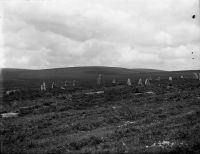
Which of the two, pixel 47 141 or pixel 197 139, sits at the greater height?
pixel 197 139

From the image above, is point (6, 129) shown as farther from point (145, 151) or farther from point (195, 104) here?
point (195, 104)

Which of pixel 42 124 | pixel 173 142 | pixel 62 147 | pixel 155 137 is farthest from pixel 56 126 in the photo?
pixel 173 142

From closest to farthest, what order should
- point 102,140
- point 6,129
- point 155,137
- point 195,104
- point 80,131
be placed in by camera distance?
1. point 155,137
2. point 102,140
3. point 80,131
4. point 6,129
5. point 195,104

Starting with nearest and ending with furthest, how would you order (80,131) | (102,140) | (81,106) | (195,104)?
1. (102,140)
2. (80,131)
3. (195,104)
4. (81,106)

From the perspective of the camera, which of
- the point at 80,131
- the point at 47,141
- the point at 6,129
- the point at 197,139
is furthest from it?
the point at 6,129

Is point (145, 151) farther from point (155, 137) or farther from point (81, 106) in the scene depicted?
point (81, 106)

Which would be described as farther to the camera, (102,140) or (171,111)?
(171,111)

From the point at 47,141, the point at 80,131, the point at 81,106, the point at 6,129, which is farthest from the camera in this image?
the point at 81,106

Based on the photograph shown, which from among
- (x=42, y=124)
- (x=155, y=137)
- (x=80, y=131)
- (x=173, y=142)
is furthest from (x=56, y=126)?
(x=173, y=142)

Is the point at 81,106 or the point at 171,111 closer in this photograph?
the point at 171,111
